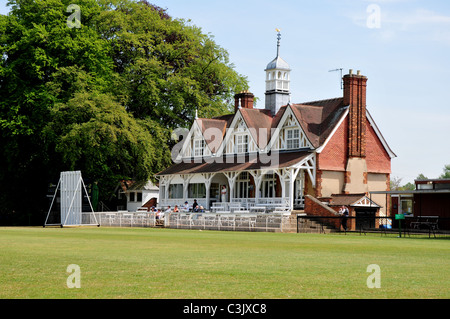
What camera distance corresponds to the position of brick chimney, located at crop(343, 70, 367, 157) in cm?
5103

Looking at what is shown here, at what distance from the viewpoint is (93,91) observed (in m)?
54.6

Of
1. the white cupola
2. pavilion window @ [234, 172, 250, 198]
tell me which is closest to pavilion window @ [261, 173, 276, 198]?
pavilion window @ [234, 172, 250, 198]

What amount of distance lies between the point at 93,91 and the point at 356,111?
1902 cm

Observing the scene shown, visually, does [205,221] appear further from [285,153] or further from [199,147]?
[199,147]

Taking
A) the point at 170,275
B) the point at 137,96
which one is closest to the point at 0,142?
the point at 137,96

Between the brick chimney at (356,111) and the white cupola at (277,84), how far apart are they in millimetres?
7989

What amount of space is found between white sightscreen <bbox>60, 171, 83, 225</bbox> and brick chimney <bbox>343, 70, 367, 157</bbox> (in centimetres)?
1884

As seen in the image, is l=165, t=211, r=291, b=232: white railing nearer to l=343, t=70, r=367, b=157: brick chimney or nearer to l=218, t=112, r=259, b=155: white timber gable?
l=343, t=70, r=367, b=157: brick chimney

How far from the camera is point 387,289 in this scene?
10625 millimetres

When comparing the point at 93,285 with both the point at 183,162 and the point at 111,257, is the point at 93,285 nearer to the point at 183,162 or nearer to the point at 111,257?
the point at 111,257

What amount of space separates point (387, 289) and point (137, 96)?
2022 inches

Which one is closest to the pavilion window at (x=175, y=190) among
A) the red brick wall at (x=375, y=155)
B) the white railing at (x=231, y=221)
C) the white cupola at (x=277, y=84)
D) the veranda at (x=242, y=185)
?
the veranda at (x=242, y=185)

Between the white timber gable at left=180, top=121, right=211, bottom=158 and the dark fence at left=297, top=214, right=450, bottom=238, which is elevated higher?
the white timber gable at left=180, top=121, right=211, bottom=158

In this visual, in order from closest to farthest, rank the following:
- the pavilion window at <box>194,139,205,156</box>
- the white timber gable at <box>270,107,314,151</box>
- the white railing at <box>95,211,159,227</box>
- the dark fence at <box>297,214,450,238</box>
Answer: the dark fence at <box>297,214,450,238</box> → the white railing at <box>95,211,159,227</box> → the white timber gable at <box>270,107,314,151</box> → the pavilion window at <box>194,139,205,156</box>
